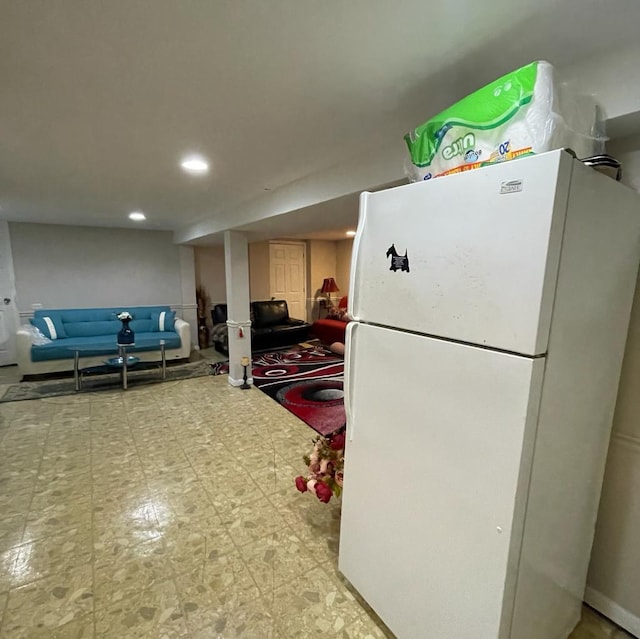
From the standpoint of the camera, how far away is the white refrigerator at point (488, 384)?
2.80ft

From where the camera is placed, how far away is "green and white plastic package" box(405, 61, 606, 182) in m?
0.94

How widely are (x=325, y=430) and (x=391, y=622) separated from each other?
5.67 ft

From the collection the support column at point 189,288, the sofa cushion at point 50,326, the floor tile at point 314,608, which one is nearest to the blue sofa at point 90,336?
the sofa cushion at point 50,326

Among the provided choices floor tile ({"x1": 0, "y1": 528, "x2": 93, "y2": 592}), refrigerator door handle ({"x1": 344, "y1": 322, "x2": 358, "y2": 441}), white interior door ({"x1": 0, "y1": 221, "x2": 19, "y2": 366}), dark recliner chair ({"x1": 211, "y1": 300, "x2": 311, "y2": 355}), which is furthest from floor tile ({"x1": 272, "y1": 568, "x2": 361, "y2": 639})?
white interior door ({"x1": 0, "y1": 221, "x2": 19, "y2": 366})

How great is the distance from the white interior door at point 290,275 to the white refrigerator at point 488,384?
580cm

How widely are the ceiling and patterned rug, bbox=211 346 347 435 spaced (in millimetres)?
1969

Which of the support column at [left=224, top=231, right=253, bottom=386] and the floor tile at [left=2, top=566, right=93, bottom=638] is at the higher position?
the support column at [left=224, top=231, right=253, bottom=386]

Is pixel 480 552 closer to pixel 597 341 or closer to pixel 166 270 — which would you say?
pixel 597 341

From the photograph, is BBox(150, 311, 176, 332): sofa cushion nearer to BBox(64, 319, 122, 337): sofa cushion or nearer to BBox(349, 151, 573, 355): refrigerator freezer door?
BBox(64, 319, 122, 337): sofa cushion

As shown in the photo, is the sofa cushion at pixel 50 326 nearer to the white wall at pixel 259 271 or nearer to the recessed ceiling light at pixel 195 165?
the white wall at pixel 259 271

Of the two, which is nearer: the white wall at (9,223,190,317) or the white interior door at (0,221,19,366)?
the white interior door at (0,221,19,366)

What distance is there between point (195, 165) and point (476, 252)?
206cm

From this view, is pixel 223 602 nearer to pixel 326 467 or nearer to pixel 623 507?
pixel 326 467

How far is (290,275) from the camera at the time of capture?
7156 millimetres
